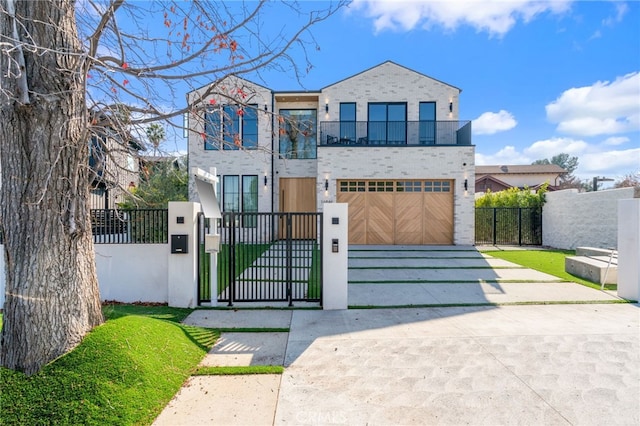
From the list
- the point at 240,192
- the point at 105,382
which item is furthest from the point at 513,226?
the point at 105,382

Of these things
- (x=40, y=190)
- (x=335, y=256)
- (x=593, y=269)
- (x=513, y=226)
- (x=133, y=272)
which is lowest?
(x=593, y=269)

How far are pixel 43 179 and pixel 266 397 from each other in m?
3.23

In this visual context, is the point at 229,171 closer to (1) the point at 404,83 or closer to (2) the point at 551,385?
(1) the point at 404,83

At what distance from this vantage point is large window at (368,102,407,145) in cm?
1444

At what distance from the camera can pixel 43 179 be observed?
311cm

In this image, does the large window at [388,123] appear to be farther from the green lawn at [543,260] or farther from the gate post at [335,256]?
the gate post at [335,256]

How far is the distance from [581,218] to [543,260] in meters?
4.22

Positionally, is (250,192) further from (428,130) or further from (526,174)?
(526,174)

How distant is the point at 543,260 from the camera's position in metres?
10.8

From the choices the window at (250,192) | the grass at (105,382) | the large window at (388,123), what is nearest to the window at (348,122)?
the large window at (388,123)

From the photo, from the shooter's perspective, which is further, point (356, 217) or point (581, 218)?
point (356, 217)

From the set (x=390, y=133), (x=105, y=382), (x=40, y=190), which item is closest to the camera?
(x=105, y=382)

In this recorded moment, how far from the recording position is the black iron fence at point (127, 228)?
6359 millimetres

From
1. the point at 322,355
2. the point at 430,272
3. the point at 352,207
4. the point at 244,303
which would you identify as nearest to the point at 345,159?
the point at 352,207
